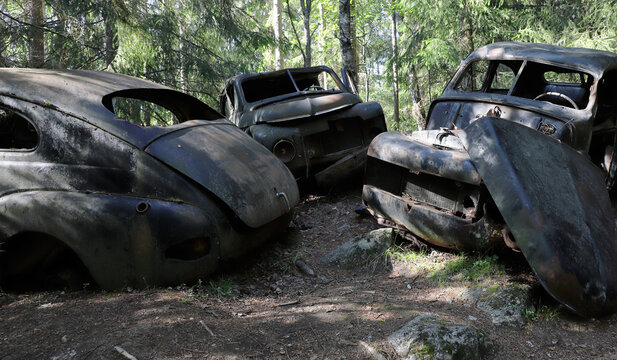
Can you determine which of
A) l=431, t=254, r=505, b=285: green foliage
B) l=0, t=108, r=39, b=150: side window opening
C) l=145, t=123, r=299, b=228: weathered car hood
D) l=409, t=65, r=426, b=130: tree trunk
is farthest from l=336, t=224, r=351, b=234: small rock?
l=409, t=65, r=426, b=130: tree trunk

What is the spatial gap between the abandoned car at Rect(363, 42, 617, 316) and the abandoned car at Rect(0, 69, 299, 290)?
148 cm

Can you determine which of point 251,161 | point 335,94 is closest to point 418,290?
point 251,161

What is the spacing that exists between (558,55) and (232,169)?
4171 millimetres

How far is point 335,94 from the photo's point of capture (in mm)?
6539

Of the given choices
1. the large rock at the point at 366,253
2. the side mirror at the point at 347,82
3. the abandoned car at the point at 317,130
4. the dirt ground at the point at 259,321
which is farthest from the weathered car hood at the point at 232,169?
the side mirror at the point at 347,82

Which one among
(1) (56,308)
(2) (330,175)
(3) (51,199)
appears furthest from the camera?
(2) (330,175)

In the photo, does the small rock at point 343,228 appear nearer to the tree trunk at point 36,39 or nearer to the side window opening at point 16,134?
the side window opening at point 16,134

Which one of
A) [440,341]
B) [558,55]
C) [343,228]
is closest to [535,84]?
[558,55]

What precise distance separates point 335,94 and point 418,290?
3.57 m

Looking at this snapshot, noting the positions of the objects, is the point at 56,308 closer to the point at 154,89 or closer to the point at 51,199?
the point at 51,199

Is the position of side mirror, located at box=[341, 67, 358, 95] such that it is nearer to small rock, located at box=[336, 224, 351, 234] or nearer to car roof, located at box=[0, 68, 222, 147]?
small rock, located at box=[336, 224, 351, 234]

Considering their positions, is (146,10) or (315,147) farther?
(146,10)

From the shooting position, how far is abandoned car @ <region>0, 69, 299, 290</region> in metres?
3.29

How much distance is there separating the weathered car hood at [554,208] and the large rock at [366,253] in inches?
51.5
